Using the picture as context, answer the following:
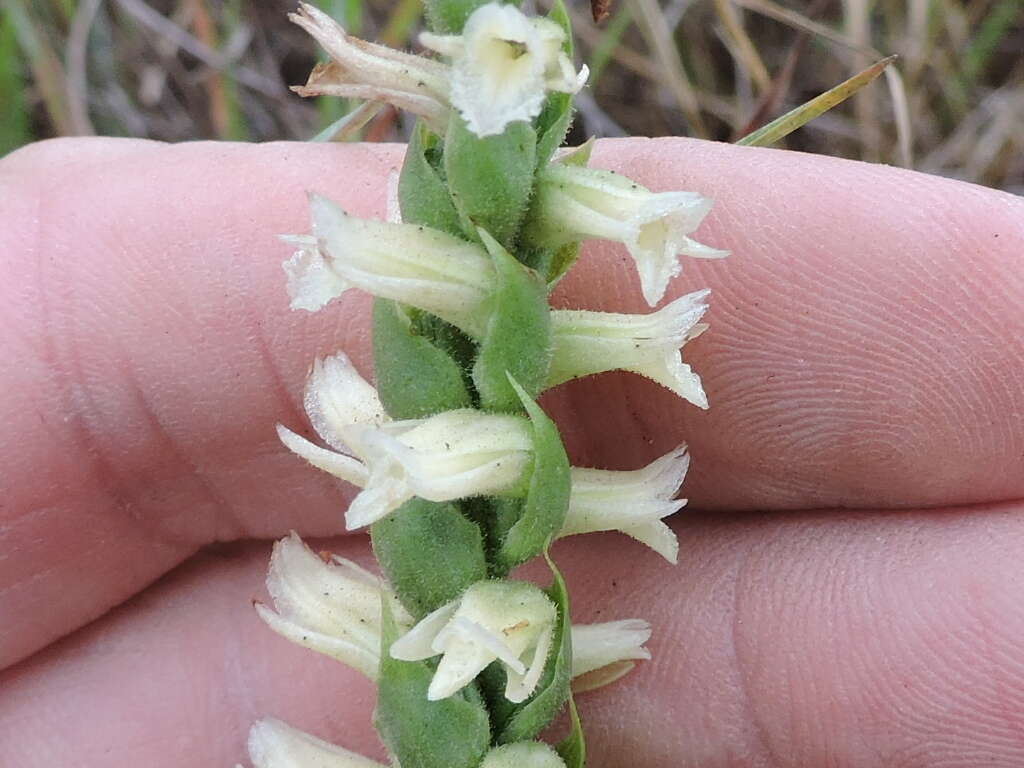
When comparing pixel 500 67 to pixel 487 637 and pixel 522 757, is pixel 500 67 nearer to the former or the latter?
pixel 487 637

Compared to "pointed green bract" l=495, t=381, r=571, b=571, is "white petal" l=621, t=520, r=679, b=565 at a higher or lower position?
lower

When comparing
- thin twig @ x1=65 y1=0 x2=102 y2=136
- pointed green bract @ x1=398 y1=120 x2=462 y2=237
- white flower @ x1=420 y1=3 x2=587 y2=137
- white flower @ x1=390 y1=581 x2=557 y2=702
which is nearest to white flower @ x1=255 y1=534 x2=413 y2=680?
white flower @ x1=390 y1=581 x2=557 y2=702

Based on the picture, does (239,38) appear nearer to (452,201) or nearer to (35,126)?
(35,126)

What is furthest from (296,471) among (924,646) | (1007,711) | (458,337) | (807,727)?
(1007,711)

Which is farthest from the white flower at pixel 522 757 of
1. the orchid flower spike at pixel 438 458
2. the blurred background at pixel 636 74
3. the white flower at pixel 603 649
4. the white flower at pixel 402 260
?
the blurred background at pixel 636 74

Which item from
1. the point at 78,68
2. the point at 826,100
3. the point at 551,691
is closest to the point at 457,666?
the point at 551,691

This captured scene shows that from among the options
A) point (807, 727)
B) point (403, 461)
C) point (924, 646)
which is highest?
point (403, 461)

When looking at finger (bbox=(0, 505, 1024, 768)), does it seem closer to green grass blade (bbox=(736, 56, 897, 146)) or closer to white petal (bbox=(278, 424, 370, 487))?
green grass blade (bbox=(736, 56, 897, 146))
